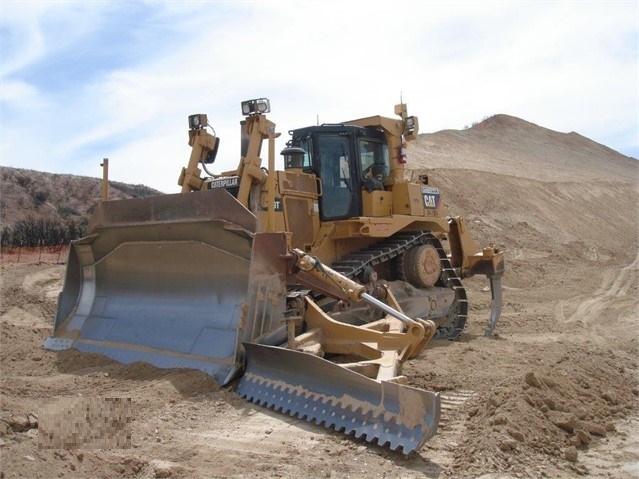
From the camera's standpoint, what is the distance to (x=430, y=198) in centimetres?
943

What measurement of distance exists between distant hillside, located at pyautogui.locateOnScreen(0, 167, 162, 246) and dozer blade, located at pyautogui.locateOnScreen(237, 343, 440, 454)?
1950 centimetres

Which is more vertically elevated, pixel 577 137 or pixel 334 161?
pixel 577 137

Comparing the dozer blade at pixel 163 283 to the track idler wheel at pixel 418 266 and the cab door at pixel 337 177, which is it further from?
the track idler wheel at pixel 418 266

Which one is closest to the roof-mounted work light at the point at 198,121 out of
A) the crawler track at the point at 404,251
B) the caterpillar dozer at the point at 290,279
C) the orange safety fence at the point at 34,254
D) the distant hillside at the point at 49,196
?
the caterpillar dozer at the point at 290,279

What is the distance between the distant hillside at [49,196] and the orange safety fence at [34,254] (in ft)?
10.5

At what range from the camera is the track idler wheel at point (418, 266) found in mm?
8664

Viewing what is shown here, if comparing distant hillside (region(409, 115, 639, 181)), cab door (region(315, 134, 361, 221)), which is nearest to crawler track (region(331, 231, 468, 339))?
cab door (region(315, 134, 361, 221))

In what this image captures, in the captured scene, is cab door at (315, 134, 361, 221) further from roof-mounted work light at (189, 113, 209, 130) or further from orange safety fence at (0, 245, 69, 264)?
orange safety fence at (0, 245, 69, 264)

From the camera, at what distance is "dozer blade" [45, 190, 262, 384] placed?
230 inches

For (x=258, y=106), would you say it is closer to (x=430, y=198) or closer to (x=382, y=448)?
(x=430, y=198)

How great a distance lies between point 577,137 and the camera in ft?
143

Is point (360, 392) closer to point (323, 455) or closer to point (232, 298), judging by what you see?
point (323, 455)

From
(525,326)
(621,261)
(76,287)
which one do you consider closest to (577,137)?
(621,261)

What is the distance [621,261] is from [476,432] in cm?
1800
